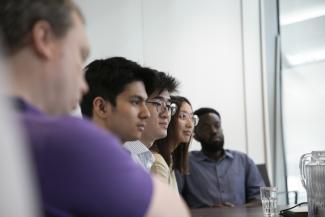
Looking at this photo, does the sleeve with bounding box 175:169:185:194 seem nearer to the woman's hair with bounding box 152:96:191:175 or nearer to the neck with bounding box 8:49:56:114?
the woman's hair with bounding box 152:96:191:175

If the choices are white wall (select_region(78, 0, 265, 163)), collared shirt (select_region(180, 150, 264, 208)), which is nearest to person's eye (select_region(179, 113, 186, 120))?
collared shirt (select_region(180, 150, 264, 208))

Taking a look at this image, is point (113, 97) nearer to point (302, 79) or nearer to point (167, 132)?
point (167, 132)

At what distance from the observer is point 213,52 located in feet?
14.3

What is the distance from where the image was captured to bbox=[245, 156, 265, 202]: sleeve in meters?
3.38

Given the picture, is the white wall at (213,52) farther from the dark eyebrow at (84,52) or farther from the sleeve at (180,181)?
the dark eyebrow at (84,52)

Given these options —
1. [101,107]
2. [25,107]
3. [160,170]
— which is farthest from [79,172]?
[160,170]

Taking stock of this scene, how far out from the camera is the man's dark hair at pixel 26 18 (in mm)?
696

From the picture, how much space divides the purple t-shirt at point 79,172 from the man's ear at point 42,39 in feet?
0.31

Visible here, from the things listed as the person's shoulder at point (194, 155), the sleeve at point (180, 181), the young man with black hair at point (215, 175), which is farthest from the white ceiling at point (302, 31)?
the sleeve at point (180, 181)

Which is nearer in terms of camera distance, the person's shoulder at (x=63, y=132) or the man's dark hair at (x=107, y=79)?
the person's shoulder at (x=63, y=132)

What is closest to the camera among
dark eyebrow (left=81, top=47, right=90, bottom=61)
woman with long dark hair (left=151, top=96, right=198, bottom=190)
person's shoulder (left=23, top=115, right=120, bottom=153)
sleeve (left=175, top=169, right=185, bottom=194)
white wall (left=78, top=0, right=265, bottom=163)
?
person's shoulder (left=23, top=115, right=120, bottom=153)

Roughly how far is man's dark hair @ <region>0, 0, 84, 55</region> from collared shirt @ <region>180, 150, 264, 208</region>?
2.72 meters

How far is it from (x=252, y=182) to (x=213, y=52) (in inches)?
57.5

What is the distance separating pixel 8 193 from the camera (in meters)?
0.36
